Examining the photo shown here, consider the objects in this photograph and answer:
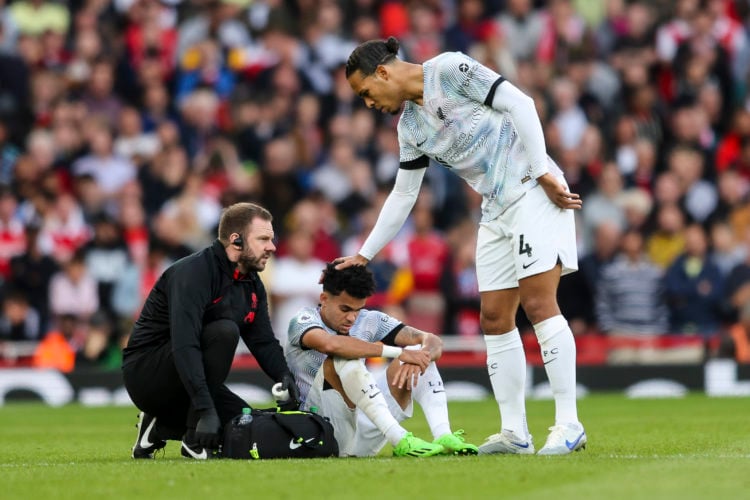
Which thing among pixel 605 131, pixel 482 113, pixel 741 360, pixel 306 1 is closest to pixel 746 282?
pixel 741 360

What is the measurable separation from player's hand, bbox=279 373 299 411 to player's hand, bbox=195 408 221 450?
0.62 m

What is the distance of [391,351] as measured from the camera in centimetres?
862

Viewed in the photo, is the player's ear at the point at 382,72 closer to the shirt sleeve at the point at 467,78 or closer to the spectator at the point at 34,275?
the shirt sleeve at the point at 467,78

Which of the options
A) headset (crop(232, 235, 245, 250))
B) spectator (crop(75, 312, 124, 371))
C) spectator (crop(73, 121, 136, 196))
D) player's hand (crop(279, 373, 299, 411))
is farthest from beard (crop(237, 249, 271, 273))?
spectator (crop(73, 121, 136, 196))

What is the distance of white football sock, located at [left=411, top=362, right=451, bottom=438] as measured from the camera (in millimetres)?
8688

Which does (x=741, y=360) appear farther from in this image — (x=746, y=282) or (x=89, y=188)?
(x=89, y=188)

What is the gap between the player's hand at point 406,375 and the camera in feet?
28.1

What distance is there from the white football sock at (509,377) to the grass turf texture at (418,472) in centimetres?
46

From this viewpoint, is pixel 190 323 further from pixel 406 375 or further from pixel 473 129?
pixel 473 129

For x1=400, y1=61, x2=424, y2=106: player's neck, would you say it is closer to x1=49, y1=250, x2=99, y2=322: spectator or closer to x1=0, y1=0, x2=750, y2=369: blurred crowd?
x1=0, y1=0, x2=750, y2=369: blurred crowd

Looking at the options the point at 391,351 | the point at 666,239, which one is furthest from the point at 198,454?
the point at 666,239

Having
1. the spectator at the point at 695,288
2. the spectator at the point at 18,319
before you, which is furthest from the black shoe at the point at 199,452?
the spectator at the point at 695,288

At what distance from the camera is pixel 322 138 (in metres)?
18.5

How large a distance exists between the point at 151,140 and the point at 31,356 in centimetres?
324
